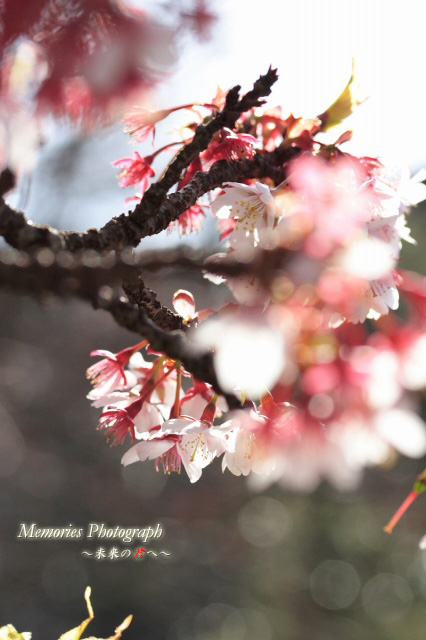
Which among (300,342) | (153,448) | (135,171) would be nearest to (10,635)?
(153,448)

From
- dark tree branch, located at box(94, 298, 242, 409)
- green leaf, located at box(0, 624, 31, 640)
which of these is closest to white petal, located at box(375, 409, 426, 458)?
dark tree branch, located at box(94, 298, 242, 409)

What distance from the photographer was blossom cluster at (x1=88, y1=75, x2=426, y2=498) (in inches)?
13.6

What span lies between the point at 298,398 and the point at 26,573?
381 cm

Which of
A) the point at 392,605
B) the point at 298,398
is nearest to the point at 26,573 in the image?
the point at 392,605

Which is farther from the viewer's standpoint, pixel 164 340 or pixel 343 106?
pixel 343 106

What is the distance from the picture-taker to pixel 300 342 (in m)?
0.38

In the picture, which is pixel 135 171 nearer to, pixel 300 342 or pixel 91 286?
pixel 300 342

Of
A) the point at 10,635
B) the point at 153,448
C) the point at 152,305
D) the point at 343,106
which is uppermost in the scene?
the point at 343,106

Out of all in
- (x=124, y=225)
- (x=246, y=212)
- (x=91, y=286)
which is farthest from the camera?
(x=246, y=212)

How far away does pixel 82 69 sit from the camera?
404mm

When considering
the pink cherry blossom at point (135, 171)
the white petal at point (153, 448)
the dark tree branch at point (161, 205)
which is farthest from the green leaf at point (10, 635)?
the pink cherry blossom at point (135, 171)

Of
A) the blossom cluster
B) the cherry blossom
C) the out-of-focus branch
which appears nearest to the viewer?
the out-of-focus branch

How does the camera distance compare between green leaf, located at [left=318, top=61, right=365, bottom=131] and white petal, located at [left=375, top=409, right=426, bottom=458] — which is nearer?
white petal, located at [left=375, top=409, right=426, bottom=458]

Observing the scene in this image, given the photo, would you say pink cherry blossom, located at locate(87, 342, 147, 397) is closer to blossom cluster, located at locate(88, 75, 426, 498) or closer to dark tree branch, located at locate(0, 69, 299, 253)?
blossom cluster, located at locate(88, 75, 426, 498)
